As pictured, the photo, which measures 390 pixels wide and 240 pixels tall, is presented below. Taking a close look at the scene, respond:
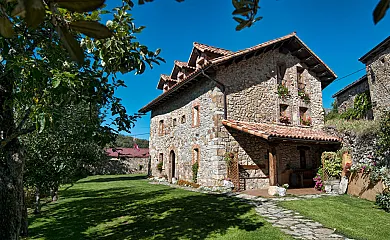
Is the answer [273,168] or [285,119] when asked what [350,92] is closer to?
[285,119]

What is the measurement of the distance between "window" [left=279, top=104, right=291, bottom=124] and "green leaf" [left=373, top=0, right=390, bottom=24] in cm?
1373

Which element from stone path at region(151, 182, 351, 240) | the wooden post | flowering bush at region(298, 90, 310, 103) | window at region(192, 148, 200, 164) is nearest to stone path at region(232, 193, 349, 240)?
stone path at region(151, 182, 351, 240)

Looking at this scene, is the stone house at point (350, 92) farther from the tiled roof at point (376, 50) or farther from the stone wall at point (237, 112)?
the stone wall at point (237, 112)

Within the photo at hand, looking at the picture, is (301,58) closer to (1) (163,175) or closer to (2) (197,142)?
(2) (197,142)

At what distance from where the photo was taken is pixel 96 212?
25.9 ft

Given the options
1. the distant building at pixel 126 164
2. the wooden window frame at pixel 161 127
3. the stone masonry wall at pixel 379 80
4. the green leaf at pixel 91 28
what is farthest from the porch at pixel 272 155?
the distant building at pixel 126 164

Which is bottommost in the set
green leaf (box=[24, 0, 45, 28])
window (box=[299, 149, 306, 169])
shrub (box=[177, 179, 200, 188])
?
shrub (box=[177, 179, 200, 188])

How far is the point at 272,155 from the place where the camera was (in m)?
10.4

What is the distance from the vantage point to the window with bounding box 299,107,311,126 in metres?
14.4

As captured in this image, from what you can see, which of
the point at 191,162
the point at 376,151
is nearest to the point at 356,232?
the point at 376,151

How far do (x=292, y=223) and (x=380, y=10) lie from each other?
20.6 ft

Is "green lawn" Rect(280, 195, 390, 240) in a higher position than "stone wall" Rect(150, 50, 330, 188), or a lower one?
lower

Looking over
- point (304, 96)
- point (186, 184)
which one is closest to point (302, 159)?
point (304, 96)

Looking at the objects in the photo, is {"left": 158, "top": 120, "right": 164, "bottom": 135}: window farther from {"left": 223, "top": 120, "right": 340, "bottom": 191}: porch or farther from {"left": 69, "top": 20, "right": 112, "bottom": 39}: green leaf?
{"left": 69, "top": 20, "right": 112, "bottom": 39}: green leaf
